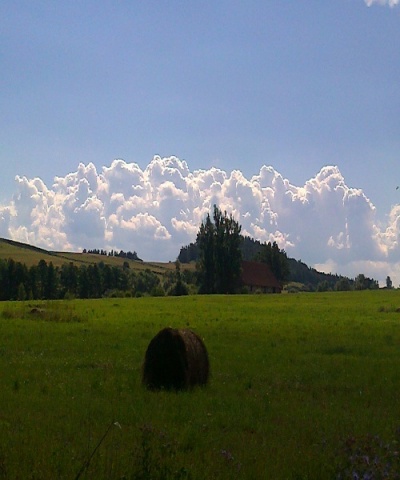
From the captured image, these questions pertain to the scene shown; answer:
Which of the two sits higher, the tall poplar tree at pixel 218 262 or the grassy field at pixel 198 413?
the tall poplar tree at pixel 218 262

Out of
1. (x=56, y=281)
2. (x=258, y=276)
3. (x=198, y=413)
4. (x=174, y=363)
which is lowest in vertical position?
(x=198, y=413)

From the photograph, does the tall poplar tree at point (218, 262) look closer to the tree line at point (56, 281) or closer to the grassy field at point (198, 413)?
the tree line at point (56, 281)

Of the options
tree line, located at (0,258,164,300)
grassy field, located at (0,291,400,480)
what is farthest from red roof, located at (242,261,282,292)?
grassy field, located at (0,291,400,480)

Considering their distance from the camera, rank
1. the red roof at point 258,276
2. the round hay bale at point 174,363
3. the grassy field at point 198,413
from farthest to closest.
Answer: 1. the red roof at point 258,276
2. the round hay bale at point 174,363
3. the grassy field at point 198,413

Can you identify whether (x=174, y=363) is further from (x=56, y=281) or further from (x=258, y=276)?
(x=56, y=281)

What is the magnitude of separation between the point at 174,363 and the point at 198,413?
2.78m

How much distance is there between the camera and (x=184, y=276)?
121688 mm

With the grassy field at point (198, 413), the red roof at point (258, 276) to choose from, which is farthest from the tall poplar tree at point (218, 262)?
the grassy field at point (198, 413)

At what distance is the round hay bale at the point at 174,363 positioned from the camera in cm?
1312

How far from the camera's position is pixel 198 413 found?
34.7ft

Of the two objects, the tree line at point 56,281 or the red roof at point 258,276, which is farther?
the red roof at point 258,276

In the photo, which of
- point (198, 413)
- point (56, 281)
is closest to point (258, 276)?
point (56, 281)

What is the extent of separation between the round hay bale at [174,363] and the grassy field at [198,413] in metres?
0.35

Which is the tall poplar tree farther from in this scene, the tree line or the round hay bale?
the round hay bale
